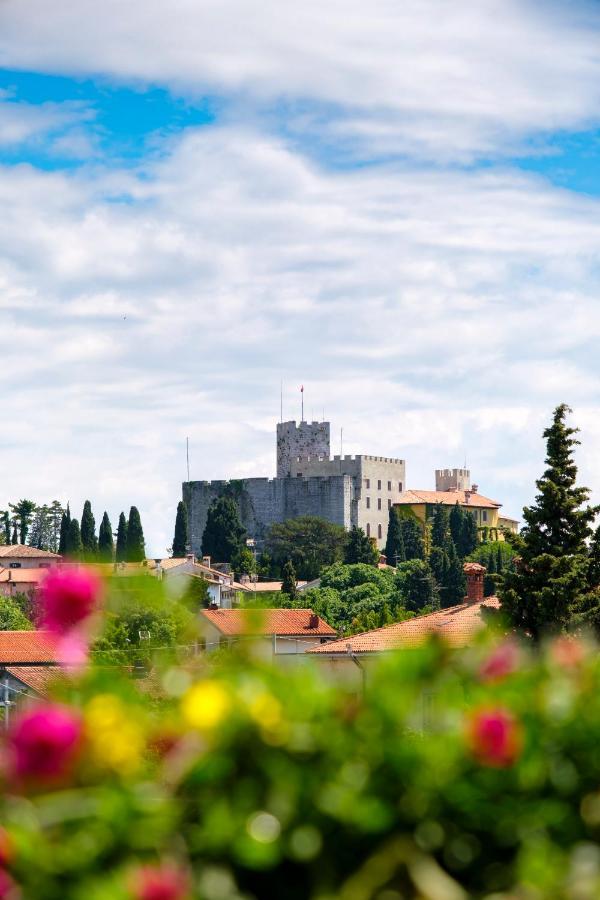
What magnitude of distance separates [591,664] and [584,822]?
537 millimetres

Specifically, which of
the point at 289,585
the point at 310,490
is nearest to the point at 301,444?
the point at 310,490

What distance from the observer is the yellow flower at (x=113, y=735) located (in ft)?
7.59

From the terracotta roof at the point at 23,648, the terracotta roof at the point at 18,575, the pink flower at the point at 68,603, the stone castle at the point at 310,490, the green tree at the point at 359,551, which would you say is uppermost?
the stone castle at the point at 310,490

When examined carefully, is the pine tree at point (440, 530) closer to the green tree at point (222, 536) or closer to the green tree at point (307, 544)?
the green tree at point (307, 544)

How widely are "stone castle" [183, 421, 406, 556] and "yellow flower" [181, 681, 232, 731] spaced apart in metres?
101

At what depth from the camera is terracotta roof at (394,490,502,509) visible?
10944 cm

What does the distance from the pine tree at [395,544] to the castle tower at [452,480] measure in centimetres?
2931

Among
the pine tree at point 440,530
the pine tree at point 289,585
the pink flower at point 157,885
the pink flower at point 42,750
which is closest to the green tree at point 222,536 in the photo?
the pine tree at point 289,585

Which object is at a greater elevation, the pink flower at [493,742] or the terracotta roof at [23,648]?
the terracotta roof at [23,648]

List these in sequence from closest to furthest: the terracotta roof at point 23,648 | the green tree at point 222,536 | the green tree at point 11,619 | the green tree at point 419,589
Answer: the terracotta roof at point 23,648
the green tree at point 11,619
the green tree at point 419,589
the green tree at point 222,536

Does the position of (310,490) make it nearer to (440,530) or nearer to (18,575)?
(440,530)

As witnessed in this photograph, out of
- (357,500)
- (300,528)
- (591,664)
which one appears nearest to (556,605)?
(591,664)

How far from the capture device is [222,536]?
97.8m

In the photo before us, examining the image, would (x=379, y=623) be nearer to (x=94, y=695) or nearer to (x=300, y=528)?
(x=300, y=528)
